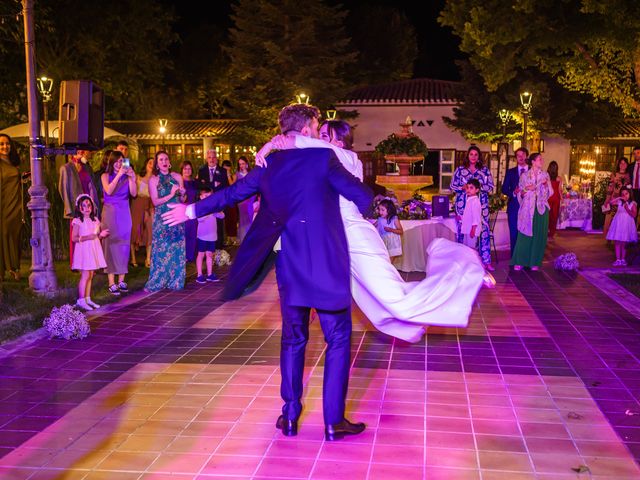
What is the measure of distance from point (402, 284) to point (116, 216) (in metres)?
5.75

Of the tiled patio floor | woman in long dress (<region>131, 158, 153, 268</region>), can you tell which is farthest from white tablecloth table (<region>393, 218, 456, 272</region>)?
woman in long dress (<region>131, 158, 153, 268</region>)

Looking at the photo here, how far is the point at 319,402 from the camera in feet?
17.2

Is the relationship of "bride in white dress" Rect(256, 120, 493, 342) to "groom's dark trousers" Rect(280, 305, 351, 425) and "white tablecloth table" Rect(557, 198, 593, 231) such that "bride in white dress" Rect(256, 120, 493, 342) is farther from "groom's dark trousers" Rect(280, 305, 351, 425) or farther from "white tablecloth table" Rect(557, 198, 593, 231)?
"white tablecloth table" Rect(557, 198, 593, 231)

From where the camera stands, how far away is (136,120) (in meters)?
41.7

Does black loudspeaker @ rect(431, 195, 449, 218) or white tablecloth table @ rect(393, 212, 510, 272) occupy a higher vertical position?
black loudspeaker @ rect(431, 195, 449, 218)

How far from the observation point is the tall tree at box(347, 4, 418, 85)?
46062 mm

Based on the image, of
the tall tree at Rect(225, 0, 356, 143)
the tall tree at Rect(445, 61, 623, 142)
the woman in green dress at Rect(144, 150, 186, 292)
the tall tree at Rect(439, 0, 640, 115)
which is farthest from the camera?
the tall tree at Rect(225, 0, 356, 143)

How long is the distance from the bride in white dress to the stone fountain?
25.0 feet

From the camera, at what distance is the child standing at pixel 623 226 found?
40.0 feet

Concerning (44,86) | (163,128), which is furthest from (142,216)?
(163,128)

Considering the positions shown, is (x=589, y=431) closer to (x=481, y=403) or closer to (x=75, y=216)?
(x=481, y=403)

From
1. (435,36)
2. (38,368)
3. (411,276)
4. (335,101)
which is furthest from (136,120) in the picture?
(38,368)

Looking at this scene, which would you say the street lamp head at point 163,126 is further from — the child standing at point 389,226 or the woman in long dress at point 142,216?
the child standing at point 389,226

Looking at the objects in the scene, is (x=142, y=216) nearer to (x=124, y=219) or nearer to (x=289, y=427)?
(x=124, y=219)
